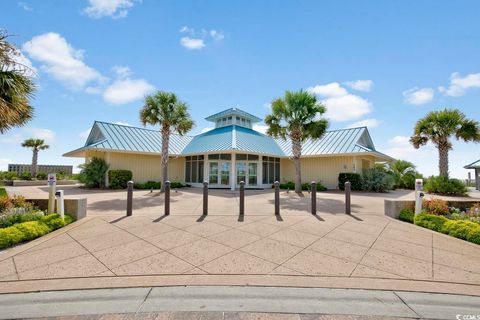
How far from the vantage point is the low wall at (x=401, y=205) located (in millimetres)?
8062

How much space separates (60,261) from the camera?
14.8 feet

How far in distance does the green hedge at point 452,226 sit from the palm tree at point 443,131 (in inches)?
513

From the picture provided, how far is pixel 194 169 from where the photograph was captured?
21.2 m

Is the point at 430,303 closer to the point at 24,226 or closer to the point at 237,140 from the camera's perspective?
the point at 24,226

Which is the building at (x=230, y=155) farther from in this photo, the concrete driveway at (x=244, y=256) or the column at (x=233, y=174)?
the concrete driveway at (x=244, y=256)

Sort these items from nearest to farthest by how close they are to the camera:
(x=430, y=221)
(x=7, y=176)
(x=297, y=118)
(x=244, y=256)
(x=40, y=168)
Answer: (x=244, y=256), (x=430, y=221), (x=297, y=118), (x=7, y=176), (x=40, y=168)

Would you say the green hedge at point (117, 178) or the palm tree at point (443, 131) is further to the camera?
the green hedge at point (117, 178)

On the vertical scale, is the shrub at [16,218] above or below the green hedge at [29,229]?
above

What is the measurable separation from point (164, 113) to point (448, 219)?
14911mm

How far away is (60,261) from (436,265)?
279 inches

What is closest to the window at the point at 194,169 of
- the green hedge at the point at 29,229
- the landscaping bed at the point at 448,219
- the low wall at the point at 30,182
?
the low wall at the point at 30,182

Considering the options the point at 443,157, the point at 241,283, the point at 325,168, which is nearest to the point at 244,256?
the point at 241,283

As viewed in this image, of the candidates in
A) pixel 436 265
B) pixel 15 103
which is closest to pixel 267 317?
pixel 436 265

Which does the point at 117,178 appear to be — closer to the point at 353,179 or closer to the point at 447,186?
the point at 353,179
